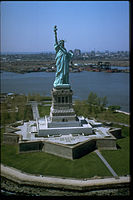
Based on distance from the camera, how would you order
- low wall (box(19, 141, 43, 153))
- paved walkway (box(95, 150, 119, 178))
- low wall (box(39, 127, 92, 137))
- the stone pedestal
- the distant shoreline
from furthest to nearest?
the stone pedestal < low wall (box(39, 127, 92, 137)) < low wall (box(19, 141, 43, 153)) < paved walkway (box(95, 150, 119, 178)) < the distant shoreline

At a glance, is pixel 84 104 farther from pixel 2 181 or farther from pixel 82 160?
pixel 2 181

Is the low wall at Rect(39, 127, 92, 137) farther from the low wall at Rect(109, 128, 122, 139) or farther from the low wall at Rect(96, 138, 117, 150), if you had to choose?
the low wall at Rect(109, 128, 122, 139)

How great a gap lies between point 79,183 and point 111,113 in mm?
9516

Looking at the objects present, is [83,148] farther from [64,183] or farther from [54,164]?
[64,183]

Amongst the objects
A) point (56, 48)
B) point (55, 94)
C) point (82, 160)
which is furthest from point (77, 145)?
point (56, 48)

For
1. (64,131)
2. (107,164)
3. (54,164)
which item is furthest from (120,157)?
(64,131)

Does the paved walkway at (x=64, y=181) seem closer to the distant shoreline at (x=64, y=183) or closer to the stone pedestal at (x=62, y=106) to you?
the distant shoreline at (x=64, y=183)

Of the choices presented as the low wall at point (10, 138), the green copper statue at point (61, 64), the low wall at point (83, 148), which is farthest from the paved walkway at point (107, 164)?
the low wall at point (10, 138)

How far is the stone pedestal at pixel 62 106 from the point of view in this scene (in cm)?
1230

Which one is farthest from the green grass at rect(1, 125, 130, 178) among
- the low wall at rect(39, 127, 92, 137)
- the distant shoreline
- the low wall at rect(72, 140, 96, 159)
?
the low wall at rect(39, 127, 92, 137)

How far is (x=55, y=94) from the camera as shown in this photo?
12.4 m

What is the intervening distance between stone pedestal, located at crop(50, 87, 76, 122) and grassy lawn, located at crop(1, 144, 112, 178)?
217 centimetres

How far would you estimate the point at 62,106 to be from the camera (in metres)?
12.5

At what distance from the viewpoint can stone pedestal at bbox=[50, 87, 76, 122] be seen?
12.3 meters
